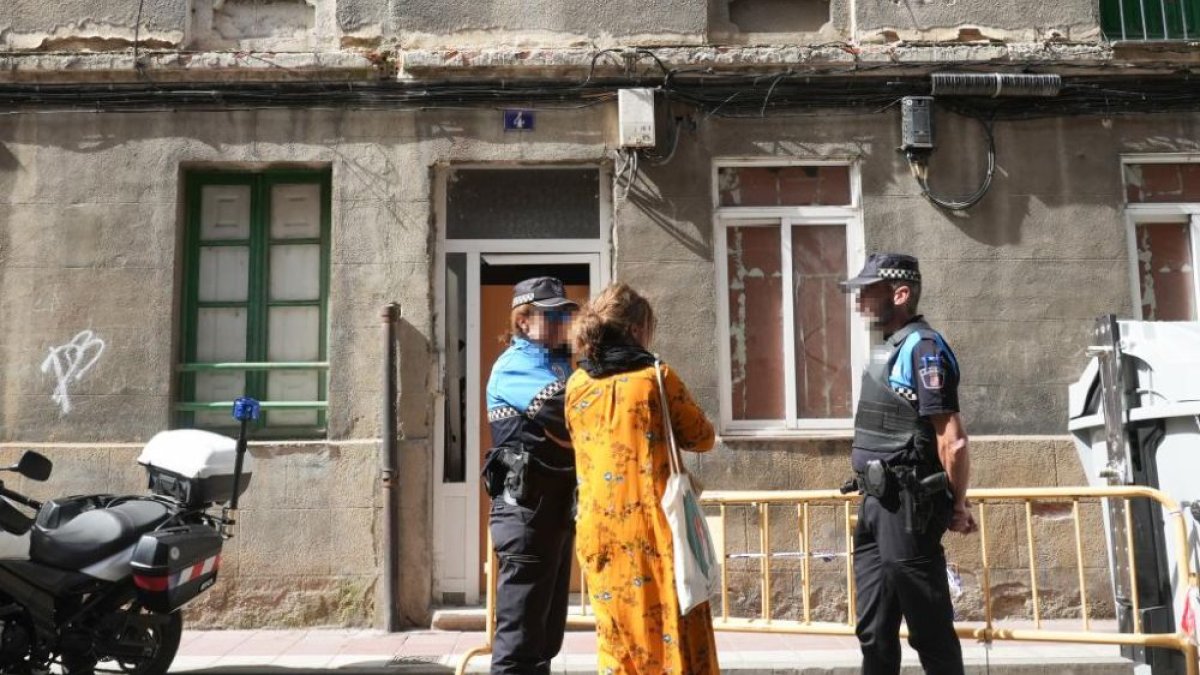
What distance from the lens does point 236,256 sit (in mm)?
7395

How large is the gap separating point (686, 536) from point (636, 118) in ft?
14.1

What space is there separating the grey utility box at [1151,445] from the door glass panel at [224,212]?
5726mm

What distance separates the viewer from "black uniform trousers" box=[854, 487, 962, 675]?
3.88 meters

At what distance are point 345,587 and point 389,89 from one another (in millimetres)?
3505

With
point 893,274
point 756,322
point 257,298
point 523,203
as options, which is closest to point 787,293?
point 756,322

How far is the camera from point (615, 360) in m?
3.61

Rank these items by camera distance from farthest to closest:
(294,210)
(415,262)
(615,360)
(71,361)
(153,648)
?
(294,210)
(415,262)
(71,361)
(153,648)
(615,360)

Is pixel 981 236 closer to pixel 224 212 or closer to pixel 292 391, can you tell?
pixel 292 391

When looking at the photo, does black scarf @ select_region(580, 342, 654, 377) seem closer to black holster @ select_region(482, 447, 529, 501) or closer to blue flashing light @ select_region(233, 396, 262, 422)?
black holster @ select_region(482, 447, 529, 501)

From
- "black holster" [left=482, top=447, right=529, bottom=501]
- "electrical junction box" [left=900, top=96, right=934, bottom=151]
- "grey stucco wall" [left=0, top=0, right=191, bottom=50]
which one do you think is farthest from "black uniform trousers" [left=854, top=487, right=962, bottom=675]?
"grey stucco wall" [left=0, top=0, right=191, bottom=50]

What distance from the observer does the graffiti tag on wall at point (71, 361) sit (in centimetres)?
702

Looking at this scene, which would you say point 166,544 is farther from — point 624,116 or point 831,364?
point 831,364

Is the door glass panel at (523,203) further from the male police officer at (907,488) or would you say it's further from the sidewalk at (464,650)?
the male police officer at (907,488)

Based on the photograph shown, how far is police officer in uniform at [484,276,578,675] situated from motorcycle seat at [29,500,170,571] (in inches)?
76.7
